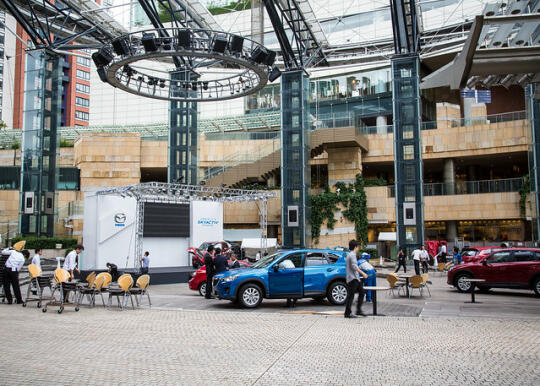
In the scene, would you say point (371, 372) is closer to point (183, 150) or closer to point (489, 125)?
point (183, 150)

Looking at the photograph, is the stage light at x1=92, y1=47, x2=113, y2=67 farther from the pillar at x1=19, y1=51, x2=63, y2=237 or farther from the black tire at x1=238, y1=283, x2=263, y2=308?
the black tire at x1=238, y1=283, x2=263, y2=308

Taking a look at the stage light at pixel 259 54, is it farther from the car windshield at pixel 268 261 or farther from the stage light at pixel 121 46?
the car windshield at pixel 268 261

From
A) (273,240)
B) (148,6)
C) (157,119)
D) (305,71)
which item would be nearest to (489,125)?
(305,71)

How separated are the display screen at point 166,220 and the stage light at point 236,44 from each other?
927 centimetres

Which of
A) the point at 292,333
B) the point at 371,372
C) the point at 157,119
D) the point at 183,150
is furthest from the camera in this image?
the point at 157,119

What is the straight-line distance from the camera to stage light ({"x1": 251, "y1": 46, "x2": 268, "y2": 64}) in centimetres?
2408

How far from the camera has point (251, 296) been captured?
13.5 m

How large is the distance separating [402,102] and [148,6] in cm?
1628

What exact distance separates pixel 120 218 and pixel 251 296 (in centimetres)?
1503

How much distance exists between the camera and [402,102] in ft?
104

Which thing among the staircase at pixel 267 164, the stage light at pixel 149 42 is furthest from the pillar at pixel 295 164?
the stage light at pixel 149 42

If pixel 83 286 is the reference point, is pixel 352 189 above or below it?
above

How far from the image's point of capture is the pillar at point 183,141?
36.5 m

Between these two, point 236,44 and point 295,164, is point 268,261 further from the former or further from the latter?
point 295,164
